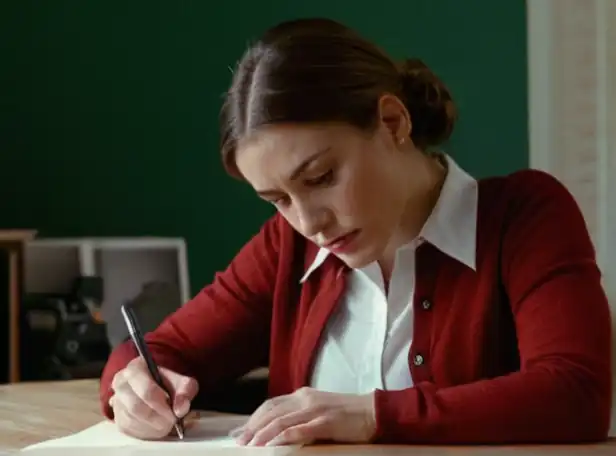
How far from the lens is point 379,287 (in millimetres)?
1110

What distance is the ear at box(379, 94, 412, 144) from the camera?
97 centimetres

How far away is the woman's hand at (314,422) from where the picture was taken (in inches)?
31.7

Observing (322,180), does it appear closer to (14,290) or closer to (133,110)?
(14,290)

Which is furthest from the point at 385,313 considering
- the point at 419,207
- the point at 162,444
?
Result: the point at 162,444

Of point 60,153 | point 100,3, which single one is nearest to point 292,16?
point 100,3

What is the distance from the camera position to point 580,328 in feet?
2.99

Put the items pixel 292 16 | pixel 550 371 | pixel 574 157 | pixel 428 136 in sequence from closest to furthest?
pixel 550 371 < pixel 428 136 < pixel 574 157 < pixel 292 16

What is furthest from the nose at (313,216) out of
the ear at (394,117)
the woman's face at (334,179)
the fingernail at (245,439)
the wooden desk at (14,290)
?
the wooden desk at (14,290)

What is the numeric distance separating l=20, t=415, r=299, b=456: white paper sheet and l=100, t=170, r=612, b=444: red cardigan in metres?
0.11

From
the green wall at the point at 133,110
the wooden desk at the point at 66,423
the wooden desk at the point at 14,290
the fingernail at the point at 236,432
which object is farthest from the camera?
the green wall at the point at 133,110

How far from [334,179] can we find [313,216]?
44mm

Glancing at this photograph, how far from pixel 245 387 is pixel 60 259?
0.96 meters

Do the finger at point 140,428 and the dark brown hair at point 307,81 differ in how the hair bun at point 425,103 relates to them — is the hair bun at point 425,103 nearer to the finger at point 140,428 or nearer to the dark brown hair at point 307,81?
the dark brown hair at point 307,81

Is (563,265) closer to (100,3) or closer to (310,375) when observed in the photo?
(310,375)
